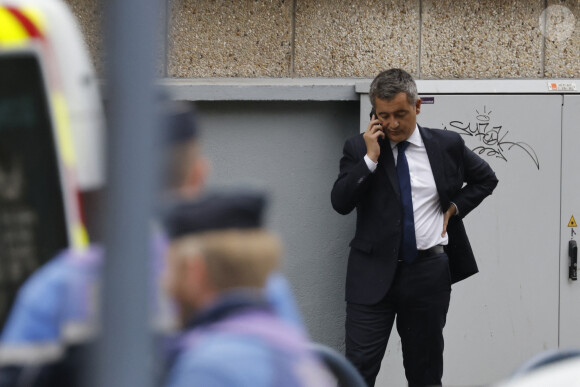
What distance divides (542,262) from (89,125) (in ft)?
15.6

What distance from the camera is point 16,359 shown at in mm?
1661

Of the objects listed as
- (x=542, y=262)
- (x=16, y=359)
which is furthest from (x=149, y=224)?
(x=542, y=262)

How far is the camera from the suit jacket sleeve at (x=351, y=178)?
4.89 meters

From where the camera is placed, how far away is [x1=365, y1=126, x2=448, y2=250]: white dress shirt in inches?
194

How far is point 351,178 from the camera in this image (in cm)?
491

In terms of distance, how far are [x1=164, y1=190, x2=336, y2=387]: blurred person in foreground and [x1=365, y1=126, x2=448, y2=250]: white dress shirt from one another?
3.29m

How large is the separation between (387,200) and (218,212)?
3383 mm

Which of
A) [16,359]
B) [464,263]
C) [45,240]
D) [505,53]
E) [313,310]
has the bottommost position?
[313,310]

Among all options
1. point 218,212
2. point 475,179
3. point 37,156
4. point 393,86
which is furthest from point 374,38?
point 218,212

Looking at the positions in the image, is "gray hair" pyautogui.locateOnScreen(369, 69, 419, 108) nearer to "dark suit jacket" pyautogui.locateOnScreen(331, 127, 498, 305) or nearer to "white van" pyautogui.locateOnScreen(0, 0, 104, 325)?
"dark suit jacket" pyautogui.locateOnScreen(331, 127, 498, 305)

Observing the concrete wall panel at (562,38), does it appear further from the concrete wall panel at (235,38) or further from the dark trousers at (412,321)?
the dark trousers at (412,321)

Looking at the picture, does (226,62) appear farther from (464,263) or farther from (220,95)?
(464,263)

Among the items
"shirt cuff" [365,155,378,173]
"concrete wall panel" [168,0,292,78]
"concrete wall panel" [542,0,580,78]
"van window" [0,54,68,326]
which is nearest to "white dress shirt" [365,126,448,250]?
"shirt cuff" [365,155,378,173]

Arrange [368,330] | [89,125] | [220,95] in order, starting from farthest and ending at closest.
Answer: [220,95] → [368,330] → [89,125]
